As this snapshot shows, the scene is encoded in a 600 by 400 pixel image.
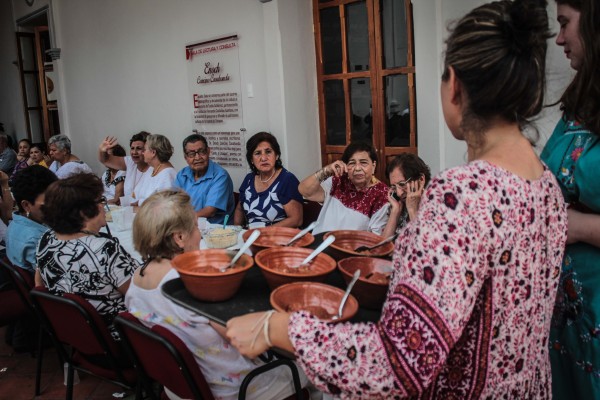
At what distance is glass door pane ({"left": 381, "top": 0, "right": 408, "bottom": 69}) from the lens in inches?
150

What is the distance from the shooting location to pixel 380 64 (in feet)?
13.1

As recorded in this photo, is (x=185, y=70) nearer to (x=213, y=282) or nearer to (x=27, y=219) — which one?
(x=27, y=219)

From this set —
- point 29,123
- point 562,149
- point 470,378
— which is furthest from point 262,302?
point 29,123

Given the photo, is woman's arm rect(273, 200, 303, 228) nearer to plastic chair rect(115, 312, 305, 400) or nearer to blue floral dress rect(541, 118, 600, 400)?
plastic chair rect(115, 312, 305, 400)

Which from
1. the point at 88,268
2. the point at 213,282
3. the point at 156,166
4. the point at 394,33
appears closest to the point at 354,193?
the point at 88,268

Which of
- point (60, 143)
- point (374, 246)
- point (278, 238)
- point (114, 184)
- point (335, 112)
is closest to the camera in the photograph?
point (374, 246)

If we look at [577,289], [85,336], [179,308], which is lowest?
[85,336]

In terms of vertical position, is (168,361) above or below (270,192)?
below

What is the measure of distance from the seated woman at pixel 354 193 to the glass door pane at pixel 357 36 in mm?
1462

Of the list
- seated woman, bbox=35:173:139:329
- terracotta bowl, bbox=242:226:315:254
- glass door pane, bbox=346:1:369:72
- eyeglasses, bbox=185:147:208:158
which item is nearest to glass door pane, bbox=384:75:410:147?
glass door pane, bbox=346:1:369:72

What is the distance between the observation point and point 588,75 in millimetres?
1240

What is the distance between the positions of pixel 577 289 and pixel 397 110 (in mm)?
2817

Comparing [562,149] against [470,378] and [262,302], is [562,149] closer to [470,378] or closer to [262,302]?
[470,378]

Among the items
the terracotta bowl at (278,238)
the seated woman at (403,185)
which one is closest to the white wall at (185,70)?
the seated woman at (403,185)
